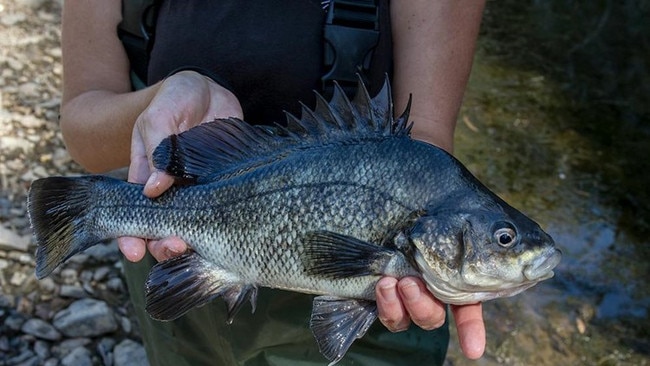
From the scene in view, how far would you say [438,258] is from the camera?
1833 millimetres

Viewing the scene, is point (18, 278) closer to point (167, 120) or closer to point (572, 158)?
point (167, 120)

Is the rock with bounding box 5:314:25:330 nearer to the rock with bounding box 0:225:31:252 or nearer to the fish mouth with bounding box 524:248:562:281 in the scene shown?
the rock with bounding box 0:225:31:252

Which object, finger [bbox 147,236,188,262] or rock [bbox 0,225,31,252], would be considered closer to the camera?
finger [bbox 147,236,188,262]

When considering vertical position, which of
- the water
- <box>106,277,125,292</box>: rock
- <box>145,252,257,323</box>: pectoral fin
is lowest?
the water

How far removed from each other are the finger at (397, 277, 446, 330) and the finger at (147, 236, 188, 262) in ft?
2.01

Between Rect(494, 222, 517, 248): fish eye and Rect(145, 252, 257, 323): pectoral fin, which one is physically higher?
Rect(494, 222, 517, 248): fish eye

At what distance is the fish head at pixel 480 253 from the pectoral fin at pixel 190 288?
19.7 inches

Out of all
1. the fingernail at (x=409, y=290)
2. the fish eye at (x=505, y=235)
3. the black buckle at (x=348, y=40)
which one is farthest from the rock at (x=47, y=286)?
the fish eye at (x=505, y=235)

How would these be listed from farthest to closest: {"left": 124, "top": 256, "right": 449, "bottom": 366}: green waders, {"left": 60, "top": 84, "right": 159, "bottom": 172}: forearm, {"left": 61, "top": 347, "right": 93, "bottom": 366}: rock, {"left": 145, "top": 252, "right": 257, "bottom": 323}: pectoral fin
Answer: {"left": 61, "top": 347, "right": 93, "bottom": 366}: rock
{"left": 60, "top": 84, "right": 159, "bottom": 172}: forearm
{"left": 124, "top": 256, "right": 449, "bottom": 366}: green waders
{"left": 145, "top": 252, "right": 257, "bottom": 323}: pectoral fin

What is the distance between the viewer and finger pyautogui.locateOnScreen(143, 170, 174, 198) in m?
2.08

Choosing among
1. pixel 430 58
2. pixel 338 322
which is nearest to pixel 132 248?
pixel 338 322

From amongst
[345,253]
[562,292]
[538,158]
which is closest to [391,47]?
[345,253]

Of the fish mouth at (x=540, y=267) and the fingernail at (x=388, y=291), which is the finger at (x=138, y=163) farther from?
the fish mouth at (x=540, y=267)

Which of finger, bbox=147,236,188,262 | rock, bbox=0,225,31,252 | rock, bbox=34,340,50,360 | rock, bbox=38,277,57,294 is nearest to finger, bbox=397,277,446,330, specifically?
finger, bbox=147,236,188,262
